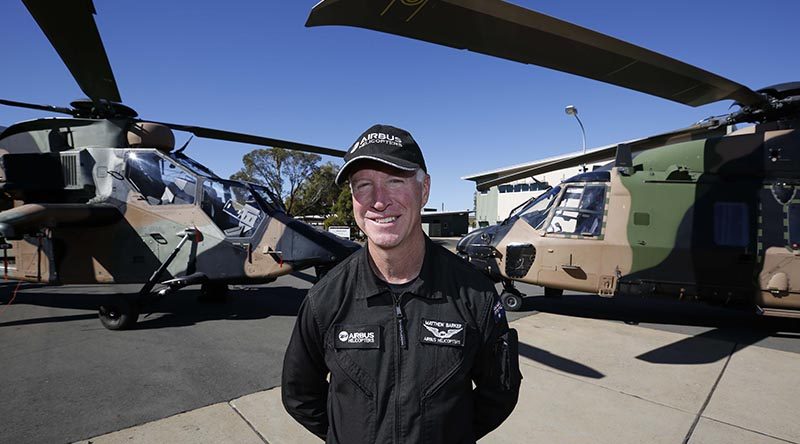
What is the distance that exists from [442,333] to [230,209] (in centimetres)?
618

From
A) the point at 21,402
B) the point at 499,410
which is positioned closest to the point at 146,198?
the point at 21,402

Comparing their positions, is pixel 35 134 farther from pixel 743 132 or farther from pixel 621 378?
pixel 743 132

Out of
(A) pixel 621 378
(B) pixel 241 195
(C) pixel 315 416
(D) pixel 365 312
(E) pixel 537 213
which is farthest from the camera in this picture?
(E) pixel 537 213

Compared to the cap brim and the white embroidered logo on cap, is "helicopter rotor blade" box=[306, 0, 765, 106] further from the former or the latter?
the cap brim

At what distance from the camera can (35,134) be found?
24.0 ft

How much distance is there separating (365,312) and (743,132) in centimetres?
772

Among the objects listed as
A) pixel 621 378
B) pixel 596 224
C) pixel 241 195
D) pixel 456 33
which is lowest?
pixel 621 378

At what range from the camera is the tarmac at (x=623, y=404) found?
315 cm

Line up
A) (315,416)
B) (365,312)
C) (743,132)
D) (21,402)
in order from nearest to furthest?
(365,312) → (315,416) → (21,402) → (743,132)

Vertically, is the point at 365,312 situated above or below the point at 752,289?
above

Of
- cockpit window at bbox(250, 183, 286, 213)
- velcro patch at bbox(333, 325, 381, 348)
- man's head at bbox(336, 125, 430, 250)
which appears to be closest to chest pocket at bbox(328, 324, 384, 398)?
velcro patch at bbox(333, 325, 381, 348)

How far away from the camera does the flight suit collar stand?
1587mm

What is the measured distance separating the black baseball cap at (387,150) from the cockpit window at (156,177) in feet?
20.2

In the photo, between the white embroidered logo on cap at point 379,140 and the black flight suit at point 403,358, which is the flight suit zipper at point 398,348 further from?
the white embroidered logo on cap at point 379,140
